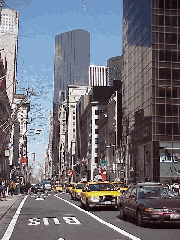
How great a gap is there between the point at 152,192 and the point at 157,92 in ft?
157

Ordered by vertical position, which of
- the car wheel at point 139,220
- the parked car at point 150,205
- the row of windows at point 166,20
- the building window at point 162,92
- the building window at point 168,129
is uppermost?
the row of windows at point 166,20

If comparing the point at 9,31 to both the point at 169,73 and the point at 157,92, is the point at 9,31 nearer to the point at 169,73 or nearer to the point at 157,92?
the point at 157,92

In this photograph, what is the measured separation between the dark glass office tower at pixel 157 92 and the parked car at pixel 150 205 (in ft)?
144

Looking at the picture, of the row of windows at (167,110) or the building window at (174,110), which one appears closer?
the row of windows at (167,110)

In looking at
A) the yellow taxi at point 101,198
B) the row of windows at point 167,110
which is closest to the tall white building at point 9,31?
the yellow taxi at point 101,198

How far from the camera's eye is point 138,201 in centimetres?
1619

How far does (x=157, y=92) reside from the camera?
63781 millimetres

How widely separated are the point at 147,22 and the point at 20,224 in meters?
55.1

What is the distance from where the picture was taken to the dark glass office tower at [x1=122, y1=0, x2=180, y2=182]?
61750 millimetres

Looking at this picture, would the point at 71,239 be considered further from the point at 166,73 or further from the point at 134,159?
the point at 134,159

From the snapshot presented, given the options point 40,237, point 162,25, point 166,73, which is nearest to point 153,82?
point 166,73

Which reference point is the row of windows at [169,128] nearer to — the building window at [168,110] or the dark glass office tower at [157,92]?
the dark glass office tower at [157,92]

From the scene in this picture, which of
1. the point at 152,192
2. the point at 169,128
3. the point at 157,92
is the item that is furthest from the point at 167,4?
the point at 152,192

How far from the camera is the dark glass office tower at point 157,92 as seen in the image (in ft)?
203
